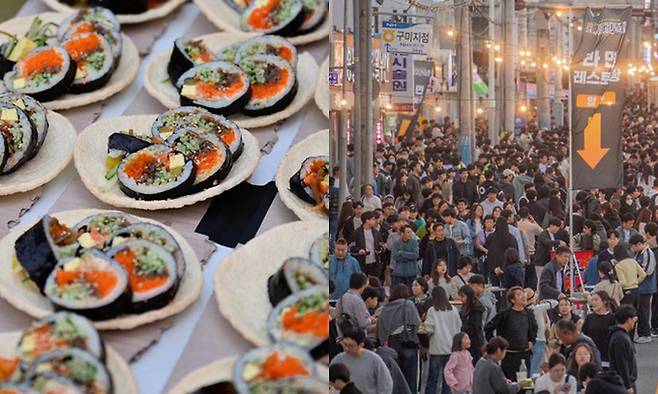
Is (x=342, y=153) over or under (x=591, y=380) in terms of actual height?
over

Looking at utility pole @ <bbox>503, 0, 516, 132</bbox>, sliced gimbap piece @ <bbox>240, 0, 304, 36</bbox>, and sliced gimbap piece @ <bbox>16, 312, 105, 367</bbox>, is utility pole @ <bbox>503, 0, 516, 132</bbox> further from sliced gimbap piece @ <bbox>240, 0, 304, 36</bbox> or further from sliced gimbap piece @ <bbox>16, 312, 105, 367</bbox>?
sliced gimbap piece @ <bbox>16, 312, 105, 367</bbox>

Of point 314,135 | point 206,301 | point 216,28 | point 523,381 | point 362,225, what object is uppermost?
point 216,28

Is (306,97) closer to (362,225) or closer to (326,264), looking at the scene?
(326,264)

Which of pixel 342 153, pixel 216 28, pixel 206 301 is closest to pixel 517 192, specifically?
pixel 342 153

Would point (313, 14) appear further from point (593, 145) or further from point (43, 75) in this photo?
point (593, 145)

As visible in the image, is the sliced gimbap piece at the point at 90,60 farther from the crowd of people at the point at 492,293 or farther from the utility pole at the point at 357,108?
the utility pole at the point at 357,108

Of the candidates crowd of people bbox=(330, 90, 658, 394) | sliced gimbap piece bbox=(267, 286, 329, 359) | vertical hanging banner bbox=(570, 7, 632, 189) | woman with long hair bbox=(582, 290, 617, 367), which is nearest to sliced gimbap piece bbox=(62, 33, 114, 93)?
sliced gimbap piece bbox=(267, 286, 329, 359)

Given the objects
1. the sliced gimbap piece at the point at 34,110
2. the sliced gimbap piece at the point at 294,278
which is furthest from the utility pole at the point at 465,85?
the sliced gimbap piece at the point at 294,278
